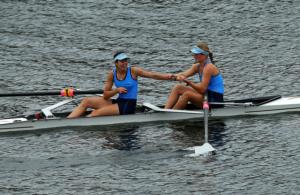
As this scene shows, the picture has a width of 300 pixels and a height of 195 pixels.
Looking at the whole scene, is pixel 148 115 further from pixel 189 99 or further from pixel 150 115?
pixel 189 99

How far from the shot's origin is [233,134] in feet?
89.2

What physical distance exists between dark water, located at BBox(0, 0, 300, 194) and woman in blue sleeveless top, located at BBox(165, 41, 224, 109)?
81 cm

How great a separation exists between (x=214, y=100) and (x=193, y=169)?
13.3 feet

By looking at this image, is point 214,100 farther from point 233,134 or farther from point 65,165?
point 65,165

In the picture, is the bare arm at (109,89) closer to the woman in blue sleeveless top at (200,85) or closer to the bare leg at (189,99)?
the woman in blue sleeveless top at (200,85)

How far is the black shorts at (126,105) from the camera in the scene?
2748cm

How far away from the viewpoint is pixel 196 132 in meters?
27.4

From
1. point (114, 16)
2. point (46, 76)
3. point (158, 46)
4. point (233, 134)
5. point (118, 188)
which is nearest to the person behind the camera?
point (118, 188)

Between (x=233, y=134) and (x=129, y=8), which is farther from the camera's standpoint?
(x=129, y=8)

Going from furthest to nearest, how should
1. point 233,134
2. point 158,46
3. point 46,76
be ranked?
point 158,46 → point 46,76 → point 233,134

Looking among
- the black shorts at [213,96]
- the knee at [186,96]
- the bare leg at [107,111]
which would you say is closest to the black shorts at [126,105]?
the bare leg at [107,111]

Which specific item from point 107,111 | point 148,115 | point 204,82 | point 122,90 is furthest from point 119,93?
point 204,82

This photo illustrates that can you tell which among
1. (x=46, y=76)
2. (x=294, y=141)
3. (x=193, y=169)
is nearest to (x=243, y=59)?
(x=46, y=76)

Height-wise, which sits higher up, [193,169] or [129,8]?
[129,8]
